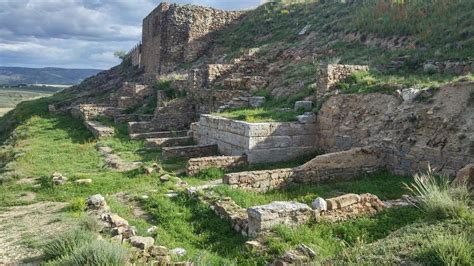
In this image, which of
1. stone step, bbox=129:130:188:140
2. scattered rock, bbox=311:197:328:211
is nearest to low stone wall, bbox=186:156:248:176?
scattered rock, bbox=311:197:328:211

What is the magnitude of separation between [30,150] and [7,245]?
958cm

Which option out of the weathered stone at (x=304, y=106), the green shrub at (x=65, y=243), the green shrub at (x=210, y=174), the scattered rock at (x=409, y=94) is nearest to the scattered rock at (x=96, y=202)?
the green shrub at (x=65, y=243)

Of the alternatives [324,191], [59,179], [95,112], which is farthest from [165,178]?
[95,112]

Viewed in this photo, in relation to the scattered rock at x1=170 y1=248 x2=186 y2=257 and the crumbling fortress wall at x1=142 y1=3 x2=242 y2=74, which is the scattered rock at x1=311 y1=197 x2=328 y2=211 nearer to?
the scattered rock at x1=170 y1=248 x2=186 y2=257

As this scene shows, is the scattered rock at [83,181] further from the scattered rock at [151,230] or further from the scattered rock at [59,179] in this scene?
the scattered rock at [151,230]

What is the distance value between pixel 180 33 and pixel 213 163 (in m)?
18.8

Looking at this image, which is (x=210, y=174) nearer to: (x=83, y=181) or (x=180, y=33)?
(x=83, y=181)

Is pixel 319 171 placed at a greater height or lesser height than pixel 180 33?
lesser

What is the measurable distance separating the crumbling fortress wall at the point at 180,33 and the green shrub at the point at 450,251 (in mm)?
25390

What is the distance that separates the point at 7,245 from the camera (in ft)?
23.6

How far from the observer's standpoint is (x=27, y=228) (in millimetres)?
8062

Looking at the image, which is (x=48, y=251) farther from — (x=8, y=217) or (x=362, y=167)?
(x=362, y=167)

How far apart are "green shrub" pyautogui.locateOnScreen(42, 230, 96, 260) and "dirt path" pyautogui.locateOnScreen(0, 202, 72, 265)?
357 mm

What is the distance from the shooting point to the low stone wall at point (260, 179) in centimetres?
1005
